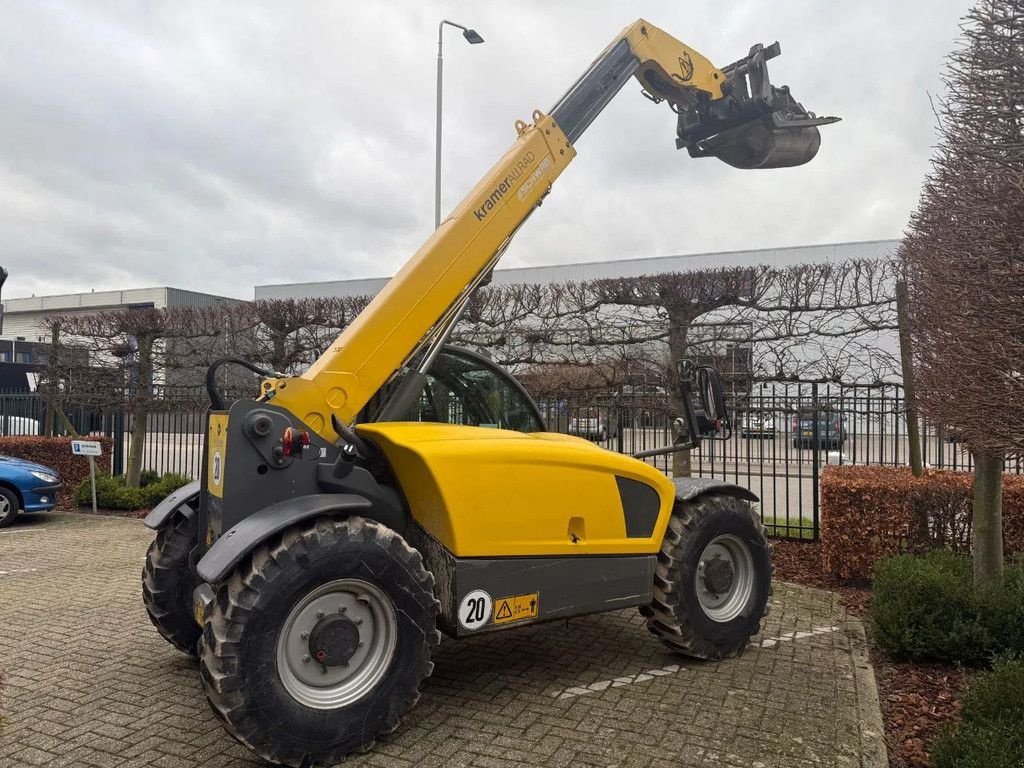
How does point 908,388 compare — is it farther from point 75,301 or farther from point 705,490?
point 75,301

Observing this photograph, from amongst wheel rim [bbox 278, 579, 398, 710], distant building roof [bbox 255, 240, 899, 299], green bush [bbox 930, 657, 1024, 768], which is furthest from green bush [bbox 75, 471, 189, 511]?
distant building roof [bbox 255, 240, 899, 299]

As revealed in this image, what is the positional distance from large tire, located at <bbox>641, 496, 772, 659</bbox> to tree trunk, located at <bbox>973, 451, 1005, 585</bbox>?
1414 mm

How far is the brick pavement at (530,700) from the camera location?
353 cm

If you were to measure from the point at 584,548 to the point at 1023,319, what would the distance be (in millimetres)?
2467

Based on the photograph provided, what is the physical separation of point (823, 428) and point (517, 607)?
689cm

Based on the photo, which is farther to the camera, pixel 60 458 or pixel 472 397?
pixel 60 458

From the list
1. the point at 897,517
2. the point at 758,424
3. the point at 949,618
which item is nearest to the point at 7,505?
the point at 758,424

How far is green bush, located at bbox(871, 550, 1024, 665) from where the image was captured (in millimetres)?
4633

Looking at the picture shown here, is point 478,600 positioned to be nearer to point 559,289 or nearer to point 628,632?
point 628,632

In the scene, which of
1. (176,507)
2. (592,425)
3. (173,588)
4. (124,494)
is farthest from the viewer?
(124,494)

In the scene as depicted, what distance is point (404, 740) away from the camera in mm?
3662

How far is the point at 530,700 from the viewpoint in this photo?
13.8ft

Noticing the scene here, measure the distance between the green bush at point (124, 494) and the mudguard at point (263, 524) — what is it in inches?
343

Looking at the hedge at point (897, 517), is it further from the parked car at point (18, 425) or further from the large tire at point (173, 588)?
the parked car at point (18, 425)
